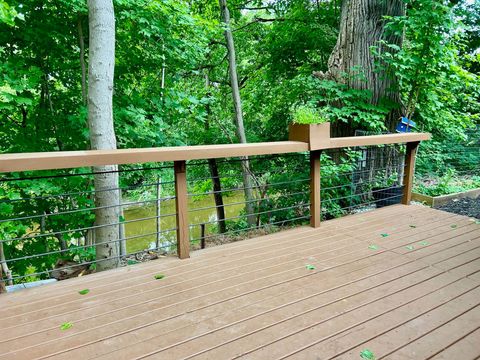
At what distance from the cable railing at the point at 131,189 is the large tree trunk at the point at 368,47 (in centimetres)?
95

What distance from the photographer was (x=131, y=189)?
4977 millimetres

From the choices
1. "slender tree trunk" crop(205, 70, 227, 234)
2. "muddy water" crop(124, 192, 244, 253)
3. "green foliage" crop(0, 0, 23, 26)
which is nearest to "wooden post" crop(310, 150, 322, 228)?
"green foliage" crop(0, 0, 23, 26)

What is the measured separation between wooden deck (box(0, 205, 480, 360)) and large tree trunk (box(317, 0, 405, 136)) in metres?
3.15

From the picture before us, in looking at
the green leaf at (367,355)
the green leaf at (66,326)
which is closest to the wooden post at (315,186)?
the green leaf at (367,355)

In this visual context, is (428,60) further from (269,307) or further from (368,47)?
(269,307)

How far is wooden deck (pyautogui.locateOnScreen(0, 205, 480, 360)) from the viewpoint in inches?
58.3

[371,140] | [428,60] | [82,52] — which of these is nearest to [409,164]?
[371,140]

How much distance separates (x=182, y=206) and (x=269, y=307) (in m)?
1.03

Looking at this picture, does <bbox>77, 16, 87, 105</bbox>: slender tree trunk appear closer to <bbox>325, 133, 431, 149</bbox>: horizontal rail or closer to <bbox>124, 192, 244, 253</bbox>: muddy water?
<bbox>325, 133, 431, 149</bbox>: horizontal rail

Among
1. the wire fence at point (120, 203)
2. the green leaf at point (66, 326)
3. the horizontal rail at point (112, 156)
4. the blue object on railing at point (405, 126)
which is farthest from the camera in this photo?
the blue object on railing at point (405, 126)

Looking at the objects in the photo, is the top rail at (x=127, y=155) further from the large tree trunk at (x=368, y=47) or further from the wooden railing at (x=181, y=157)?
the large tree trunk at (x=368, y=47)

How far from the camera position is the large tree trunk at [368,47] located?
5.18 m

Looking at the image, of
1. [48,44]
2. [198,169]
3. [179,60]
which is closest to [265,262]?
[179,60]

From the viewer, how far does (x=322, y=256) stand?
2547 mm
